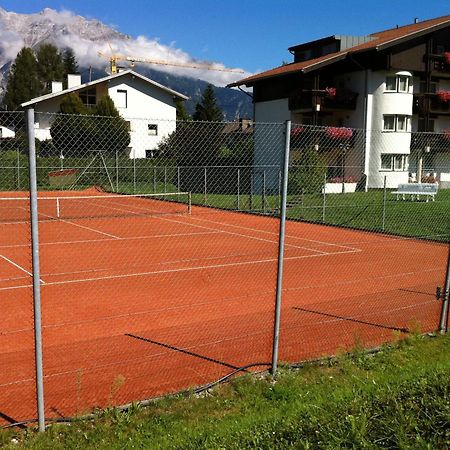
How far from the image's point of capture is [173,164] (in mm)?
28844

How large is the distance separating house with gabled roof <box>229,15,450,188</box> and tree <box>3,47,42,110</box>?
46.1m

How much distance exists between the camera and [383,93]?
3534 cm

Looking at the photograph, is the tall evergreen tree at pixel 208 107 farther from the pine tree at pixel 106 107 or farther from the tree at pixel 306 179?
the tree at pixel 306 179

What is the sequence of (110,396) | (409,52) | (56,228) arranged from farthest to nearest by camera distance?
(409,52) < (56,228) < (110,396)

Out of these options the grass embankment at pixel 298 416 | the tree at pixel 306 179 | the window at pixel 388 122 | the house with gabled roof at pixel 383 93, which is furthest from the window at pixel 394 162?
the grass embankment at pixel 298 416

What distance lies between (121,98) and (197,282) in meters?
40.9

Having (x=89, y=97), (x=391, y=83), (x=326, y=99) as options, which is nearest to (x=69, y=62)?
(x=89, y=97)

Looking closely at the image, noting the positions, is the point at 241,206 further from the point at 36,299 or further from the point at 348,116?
the point at 36,299

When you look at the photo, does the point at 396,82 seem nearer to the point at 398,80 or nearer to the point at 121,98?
the point at 398,80

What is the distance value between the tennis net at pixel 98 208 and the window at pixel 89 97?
73.3ft

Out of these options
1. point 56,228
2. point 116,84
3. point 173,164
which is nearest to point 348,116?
point 173,164

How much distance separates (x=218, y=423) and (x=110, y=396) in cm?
116

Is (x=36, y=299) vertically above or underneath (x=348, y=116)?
underneath

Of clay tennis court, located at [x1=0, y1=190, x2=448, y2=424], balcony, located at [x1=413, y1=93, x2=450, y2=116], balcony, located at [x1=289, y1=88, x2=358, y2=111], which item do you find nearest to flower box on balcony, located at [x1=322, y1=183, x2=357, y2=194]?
clay tennis court, located at [x1=0, y1=190, x2=448, y2=424]
